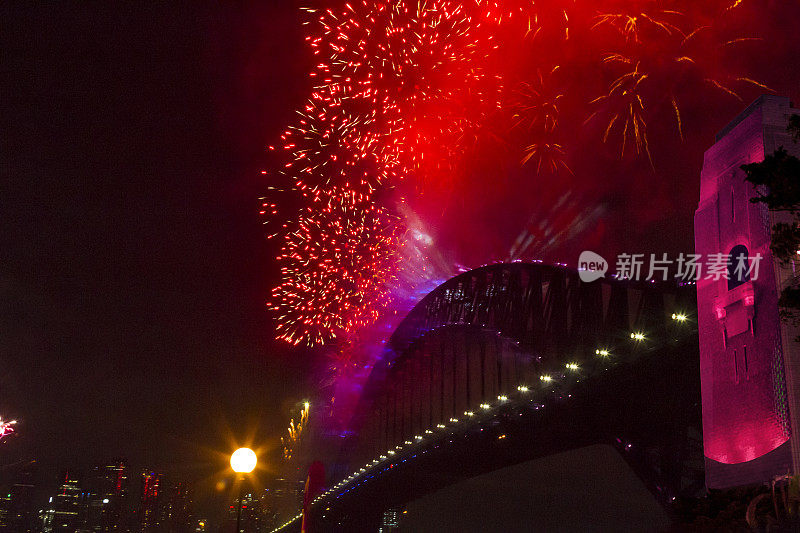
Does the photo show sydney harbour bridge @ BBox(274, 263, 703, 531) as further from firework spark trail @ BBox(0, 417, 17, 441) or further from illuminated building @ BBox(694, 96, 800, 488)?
firework spark trail @ BBox(0, 417, 17, 441)

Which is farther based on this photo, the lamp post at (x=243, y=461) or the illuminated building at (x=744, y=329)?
the illuminated building at (x=744, y=329)

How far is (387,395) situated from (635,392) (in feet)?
227

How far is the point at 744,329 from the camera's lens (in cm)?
2420

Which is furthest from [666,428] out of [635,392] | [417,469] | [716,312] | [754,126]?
[417,469]

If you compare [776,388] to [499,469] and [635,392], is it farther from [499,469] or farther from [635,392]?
[499,469]

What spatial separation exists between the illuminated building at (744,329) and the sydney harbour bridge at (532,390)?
428 inches

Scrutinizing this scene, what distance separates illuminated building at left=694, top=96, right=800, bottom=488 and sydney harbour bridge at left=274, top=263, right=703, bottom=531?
10861 millimetres

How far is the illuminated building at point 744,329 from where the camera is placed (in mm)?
22375

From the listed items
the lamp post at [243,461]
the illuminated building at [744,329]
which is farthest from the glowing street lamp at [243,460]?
the illuminated building at [744,329]

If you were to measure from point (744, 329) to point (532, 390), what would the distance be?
30001 mm

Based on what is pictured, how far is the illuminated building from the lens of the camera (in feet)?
73.4

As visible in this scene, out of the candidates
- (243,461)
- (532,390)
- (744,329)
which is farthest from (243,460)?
(532,390)

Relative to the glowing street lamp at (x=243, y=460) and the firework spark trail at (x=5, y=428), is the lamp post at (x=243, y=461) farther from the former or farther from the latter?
the firework spark trail at (x=5, y=428)

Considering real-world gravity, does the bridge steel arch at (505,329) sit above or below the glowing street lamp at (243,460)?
above
